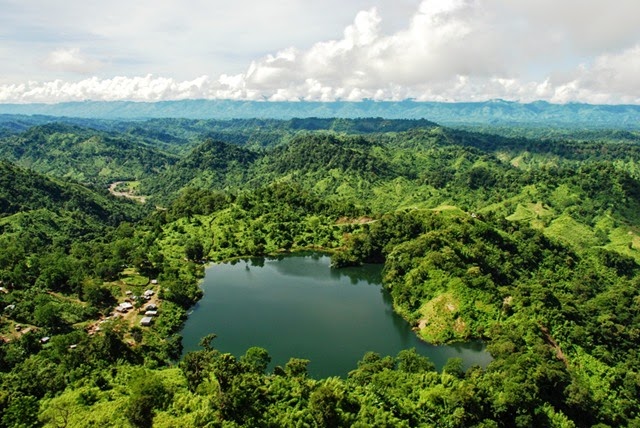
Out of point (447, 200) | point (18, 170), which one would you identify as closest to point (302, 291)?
point (447, 200)

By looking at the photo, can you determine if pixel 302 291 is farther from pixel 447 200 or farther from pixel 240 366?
pixel 447 200

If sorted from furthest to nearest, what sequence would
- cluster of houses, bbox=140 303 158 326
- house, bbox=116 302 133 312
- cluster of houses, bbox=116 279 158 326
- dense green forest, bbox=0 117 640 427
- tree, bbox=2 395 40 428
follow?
→ house, bbox=116 302 133 312 < cluster of houses, bbox=116 279 158 326 < cluster of houses, bbox=140 303 158 326 < dense green forest, bbox=0 117 640 427 < tree, bbox=2 395 40 428

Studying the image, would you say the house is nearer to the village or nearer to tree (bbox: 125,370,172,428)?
the village

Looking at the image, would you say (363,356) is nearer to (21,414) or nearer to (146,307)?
(146,307)

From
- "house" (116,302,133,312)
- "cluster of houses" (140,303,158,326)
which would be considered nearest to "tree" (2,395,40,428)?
"cluster of houses" (140,303,158,326)

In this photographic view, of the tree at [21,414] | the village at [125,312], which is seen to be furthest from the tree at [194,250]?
the tree at [21,414]

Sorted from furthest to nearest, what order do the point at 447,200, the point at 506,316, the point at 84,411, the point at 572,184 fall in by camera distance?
the point at 447,200 < the point at 572,184 < the point at 506,316 < the point at 84,411

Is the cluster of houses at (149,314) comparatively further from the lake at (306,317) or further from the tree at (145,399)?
the tree at (145,399)

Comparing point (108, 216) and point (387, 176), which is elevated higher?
point (387, 176)
